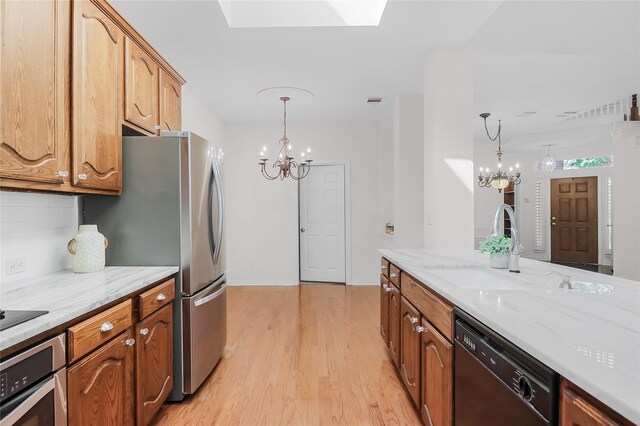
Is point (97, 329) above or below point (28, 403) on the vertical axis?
above

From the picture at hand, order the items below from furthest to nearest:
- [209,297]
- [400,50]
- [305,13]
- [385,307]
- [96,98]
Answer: [400,50]
[385,307]
[305,13]
[209,297]
[96,98]

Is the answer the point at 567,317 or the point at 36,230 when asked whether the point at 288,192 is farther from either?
the point at 567,317

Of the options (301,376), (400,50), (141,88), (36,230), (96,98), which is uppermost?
(400,50)

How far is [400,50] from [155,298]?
2.78 m

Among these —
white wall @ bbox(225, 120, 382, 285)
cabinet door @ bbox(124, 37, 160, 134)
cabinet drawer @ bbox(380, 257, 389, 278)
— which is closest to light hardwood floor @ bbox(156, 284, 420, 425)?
cabinet drawer @ bbox(380, 257, 389, 278)

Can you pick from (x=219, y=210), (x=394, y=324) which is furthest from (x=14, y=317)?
(x=394, y=324)

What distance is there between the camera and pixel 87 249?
185 centimetres

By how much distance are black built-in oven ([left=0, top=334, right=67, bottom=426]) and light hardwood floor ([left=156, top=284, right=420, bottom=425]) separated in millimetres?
989

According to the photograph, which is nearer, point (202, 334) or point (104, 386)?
point (104, 386)

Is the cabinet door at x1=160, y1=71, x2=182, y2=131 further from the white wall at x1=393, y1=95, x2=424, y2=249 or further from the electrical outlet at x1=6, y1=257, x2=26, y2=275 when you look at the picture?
the white wall at x1=393, y1=95, x2=424, y2=249

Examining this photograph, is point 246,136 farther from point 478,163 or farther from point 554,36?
point 478,163

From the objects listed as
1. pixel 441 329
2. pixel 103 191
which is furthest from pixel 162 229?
pixel 441 329

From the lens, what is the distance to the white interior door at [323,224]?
5.47 m

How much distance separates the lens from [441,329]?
4.81 feet
